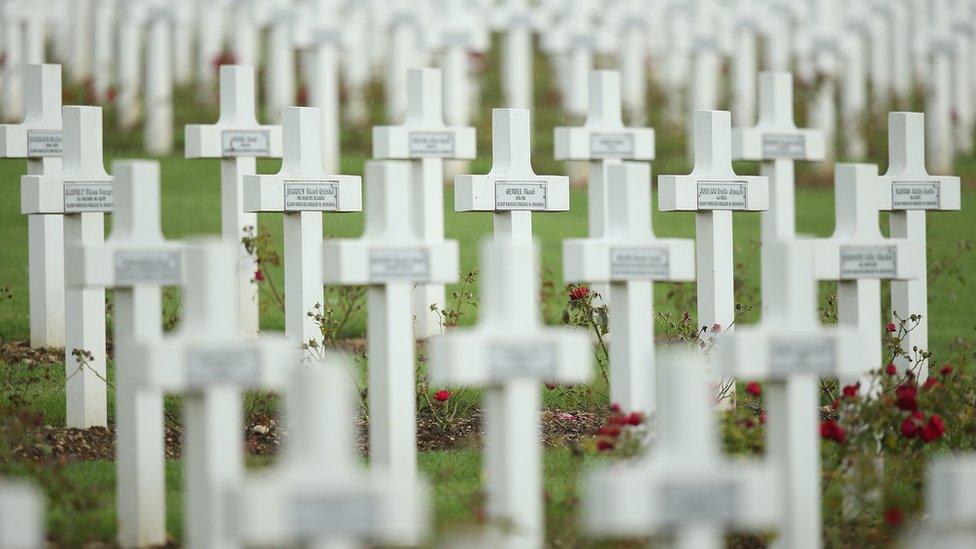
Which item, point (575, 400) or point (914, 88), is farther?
point (914, 88)

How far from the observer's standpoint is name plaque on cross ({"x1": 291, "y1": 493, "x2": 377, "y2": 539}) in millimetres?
3527

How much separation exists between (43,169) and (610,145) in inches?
117

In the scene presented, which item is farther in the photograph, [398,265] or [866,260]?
[866,260]

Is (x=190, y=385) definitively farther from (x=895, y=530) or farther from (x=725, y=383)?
(x=725, y=383)

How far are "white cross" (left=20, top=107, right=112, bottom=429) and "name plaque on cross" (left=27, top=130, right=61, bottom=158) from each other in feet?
3.67

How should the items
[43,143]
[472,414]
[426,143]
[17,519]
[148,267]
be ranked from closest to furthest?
1. [17,519]
2. [148,267]
3. [472,414]
4. [43,143]
5. [426,143]

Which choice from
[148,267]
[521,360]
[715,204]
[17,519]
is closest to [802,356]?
[521,360]

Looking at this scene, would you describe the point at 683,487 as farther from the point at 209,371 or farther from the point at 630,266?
the point at 630,266

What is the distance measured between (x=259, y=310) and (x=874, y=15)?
416 inches

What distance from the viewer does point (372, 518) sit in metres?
3.57

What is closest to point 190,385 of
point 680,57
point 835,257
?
point 835,257

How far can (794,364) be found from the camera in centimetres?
460

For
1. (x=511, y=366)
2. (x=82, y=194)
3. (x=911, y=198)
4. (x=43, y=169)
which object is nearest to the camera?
(x=511, y=366)

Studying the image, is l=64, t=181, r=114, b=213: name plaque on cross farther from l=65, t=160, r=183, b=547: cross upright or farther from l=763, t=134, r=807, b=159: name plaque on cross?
l=763, t=134, r=807, b=159: name plaque on cross
